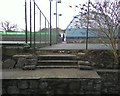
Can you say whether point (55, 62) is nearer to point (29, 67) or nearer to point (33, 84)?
point (29, 67)

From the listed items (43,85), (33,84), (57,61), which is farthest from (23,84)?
(57,61)

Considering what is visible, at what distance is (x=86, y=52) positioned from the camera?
13.3 m

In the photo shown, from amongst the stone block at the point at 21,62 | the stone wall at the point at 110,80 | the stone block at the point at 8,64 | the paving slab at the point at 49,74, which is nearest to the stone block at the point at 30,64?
the stone block at the point at 21,62

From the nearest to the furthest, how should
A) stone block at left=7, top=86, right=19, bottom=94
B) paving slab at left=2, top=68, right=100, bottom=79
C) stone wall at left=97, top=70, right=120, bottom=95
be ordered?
stone block at left=7, top=86, right=19, bottom=94
paving slab at left=2, top=68, right=100, bottom=79
stone wall at left=97, top=70, right=120, bottom=95

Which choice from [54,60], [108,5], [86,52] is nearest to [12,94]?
[54,60]

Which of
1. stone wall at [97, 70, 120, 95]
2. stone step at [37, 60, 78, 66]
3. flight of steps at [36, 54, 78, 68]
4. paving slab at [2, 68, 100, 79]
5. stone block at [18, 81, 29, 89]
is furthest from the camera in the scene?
stone step at [37, 60, 78, 66]

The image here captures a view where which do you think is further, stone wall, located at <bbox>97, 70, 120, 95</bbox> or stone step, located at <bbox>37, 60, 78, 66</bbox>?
stone step, located at <bbox>37, 60, 78, 66</bbox>

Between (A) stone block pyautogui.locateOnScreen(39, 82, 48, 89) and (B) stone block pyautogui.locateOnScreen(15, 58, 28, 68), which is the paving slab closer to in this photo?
(A) stone block pyautogui.locateOnScreen(39, 82, 48, 89)

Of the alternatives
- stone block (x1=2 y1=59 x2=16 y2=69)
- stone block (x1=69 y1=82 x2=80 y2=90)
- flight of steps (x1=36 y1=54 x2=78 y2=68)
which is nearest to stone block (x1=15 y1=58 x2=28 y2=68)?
stone block (x1=2 y1=59 x2=16 y2=69)

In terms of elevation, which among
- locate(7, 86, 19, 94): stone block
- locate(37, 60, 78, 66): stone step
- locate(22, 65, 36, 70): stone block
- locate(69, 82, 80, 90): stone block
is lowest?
locate(7, 86, 19, 94): stone block

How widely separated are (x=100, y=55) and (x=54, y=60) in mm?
2260

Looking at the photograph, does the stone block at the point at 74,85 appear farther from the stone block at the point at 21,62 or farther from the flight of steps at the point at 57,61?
the stone block at the point at 21,62

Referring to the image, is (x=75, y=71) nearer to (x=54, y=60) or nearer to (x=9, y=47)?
(x=54, y=60)

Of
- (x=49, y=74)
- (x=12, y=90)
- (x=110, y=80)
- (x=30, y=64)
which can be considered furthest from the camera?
(x=30, y=64)
